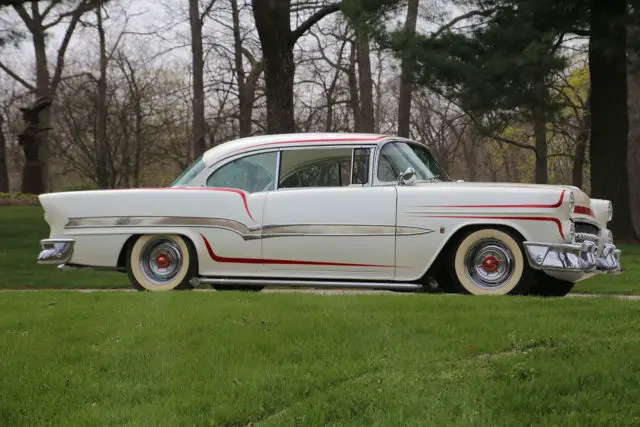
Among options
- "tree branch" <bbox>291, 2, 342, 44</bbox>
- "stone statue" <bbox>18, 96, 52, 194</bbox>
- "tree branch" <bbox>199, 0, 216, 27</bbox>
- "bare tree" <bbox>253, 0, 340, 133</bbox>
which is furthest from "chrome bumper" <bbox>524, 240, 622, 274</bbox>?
"stone statue" <bbox>18, 96, 52, 194</bbox>

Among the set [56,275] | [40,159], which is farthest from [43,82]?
[56,275]

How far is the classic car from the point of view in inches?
280

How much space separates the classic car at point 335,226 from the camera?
23.3ft

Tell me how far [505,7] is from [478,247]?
888cm

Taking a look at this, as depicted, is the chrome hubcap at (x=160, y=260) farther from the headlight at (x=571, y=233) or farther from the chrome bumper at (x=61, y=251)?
the headlight at (x=571, y=233)

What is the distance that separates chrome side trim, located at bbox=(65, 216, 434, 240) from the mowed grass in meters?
0.83

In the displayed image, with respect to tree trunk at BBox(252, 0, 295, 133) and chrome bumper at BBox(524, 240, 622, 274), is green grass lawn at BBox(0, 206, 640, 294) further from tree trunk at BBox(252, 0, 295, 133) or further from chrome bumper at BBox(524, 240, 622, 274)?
tree trunk at BBox(252, 0, 295, 133)

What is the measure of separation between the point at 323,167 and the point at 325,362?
11.4 ft

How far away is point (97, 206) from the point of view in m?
8.35

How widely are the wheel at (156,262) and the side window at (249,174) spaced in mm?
811

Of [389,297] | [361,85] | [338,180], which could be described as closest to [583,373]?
[389,297]

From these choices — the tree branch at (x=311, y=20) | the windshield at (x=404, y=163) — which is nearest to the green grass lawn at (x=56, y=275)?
the windshield at (x=404, y=163)

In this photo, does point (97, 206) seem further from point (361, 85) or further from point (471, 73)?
point (361, 85)

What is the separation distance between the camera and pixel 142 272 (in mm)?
8383
